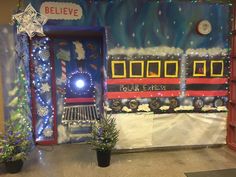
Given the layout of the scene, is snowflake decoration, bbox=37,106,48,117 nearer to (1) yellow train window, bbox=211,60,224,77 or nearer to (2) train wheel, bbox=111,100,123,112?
(2) train wheel, bbox=111,100,123,112

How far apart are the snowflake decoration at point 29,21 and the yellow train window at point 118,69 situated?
1087mm

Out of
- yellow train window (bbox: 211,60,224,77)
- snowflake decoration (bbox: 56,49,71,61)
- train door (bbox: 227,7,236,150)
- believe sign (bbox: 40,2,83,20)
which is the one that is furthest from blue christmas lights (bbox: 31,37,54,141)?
train door (bbox: 227,7,236,150)

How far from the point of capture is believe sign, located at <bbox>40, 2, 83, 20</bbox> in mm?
3447

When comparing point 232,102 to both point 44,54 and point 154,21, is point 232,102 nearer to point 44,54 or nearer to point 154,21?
point 154,21

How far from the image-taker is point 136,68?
12.3 ft

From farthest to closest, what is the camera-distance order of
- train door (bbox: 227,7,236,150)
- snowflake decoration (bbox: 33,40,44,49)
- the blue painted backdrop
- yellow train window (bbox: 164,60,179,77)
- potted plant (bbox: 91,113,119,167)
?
snowflake decoration (bbox: 33,40,44,49) → train door (bbox: 227,7,236,150) → yellow train window (bbox: 164,60,179,77) → the blue painted backdrop → potted plant (bbox: 91,113,119,167)

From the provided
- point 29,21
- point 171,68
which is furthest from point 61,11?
point 171,68

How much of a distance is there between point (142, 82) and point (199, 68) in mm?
903

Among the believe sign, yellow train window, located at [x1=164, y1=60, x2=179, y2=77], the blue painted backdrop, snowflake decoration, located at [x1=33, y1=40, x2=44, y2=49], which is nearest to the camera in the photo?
the believe sign

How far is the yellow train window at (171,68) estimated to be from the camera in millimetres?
3820

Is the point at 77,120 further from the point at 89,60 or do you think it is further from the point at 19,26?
the point at 19,26

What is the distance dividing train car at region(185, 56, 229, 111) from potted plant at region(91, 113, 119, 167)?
133 cm

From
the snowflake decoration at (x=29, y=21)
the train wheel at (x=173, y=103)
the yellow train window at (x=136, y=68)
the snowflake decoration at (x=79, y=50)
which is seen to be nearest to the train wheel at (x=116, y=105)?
the yellow train window at (x=136, y=68)

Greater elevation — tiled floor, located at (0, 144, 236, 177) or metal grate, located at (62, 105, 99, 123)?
metal grate, located at (62, 105, 99, 123)
